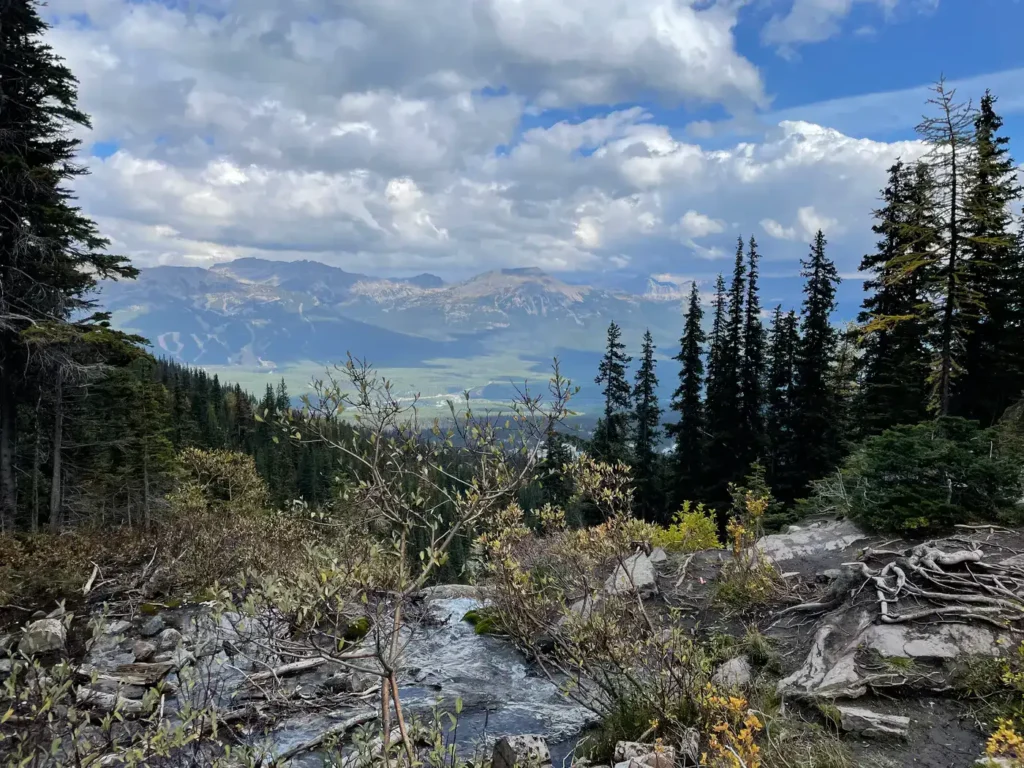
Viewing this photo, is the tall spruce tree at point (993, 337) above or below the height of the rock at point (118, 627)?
above

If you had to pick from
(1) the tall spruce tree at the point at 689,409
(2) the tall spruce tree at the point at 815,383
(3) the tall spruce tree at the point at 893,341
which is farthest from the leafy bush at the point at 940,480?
(1) the tall spruce tree at the point at 689,409

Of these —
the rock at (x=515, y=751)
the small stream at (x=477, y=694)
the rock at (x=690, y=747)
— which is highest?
the rock at (x=690, y=747)

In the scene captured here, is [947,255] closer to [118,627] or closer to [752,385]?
[752,385]

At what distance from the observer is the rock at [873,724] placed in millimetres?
5738

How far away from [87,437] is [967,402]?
127 feet

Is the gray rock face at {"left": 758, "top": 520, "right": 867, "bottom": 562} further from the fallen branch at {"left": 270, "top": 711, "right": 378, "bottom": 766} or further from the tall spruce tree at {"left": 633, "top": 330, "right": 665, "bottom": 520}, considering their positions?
the tall spruce tree at {"left": 633, "top": 330, "right": 665, "bottom": 520}

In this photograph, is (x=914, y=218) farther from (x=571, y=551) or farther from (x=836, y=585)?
(x=571, y=551)

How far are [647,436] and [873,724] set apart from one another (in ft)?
104

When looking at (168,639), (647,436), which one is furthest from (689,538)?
(647,436)

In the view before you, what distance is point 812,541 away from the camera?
1165 centimetres

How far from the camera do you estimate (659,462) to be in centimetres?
4034

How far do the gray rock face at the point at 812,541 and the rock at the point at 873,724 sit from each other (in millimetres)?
4882

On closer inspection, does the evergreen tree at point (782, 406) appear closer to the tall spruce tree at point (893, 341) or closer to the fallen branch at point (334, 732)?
the tall spruce tree at point (893, 341)

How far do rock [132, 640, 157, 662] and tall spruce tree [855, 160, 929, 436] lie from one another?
2386cm
